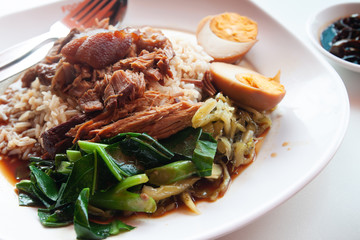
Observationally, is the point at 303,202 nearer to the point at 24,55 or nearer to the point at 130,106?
the point at 130,106

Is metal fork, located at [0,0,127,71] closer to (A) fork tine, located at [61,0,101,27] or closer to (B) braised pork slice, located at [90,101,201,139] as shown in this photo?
(A) fork tine, located at [61,0,101,27]

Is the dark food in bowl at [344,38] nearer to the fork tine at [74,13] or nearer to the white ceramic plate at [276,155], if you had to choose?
the white ceramic plate at [276,155]

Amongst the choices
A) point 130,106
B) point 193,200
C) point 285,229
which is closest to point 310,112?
point 285,229

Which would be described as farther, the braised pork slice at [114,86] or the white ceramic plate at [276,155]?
the braised pork slice at [114,86]

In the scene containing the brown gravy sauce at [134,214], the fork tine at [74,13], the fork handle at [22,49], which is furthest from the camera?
the fork tine at [74,13]

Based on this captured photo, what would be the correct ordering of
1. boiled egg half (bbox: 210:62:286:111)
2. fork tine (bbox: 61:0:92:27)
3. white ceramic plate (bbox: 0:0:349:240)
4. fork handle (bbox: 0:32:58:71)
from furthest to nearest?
fork tine (bbox: 61:0:92:27), fork handle (bbox: 0:32:58:71), boiled egg half (bbox: 210:62:286:111), white ceramic plate (bbox: 0:0:349:240)

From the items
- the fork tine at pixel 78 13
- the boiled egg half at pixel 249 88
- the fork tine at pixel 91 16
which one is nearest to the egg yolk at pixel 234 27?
the boiled egg half at pixel 249 88

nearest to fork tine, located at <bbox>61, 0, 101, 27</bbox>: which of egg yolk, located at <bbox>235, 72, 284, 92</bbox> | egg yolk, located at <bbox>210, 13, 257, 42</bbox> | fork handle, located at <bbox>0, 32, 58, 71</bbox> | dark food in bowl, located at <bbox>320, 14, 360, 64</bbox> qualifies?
fork handle, located at <bbox>0, 32, 58, 71</bbox>

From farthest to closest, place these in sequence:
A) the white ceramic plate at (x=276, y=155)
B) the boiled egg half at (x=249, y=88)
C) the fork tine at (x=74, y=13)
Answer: the fork tine at (x=74, y=13)
the boiled egg half at (x=249, y=88)
the white ceramic plate at (x=276, y=155)
